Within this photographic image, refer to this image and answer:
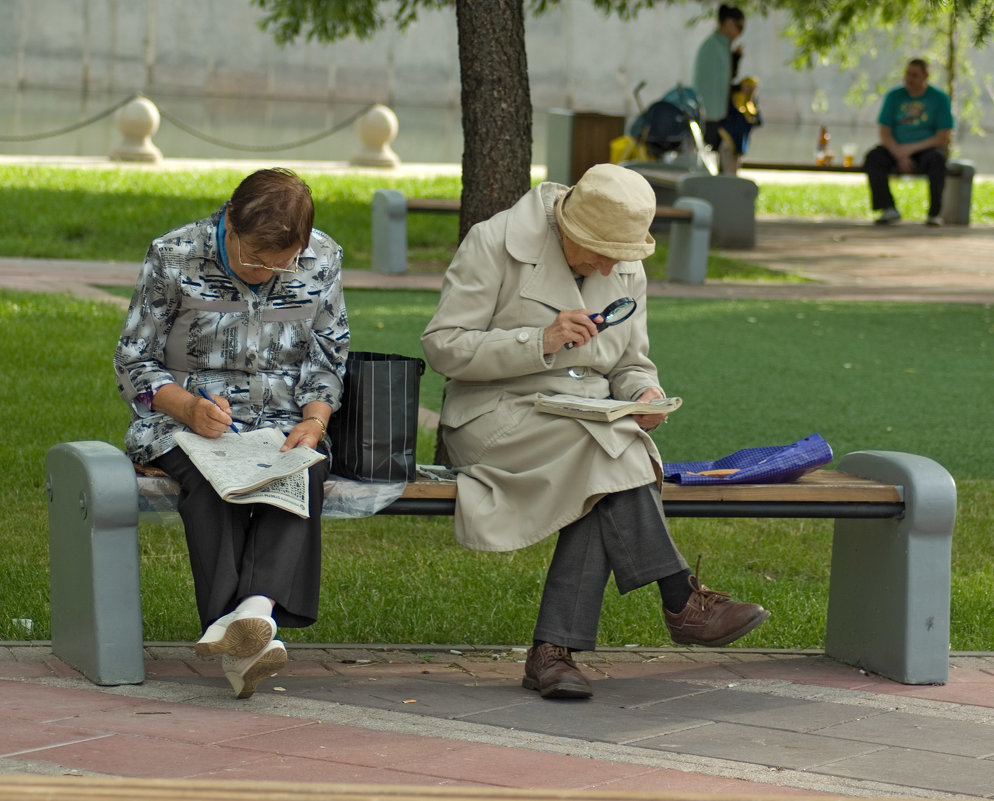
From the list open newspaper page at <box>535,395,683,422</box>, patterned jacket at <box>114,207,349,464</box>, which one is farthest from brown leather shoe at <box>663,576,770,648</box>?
patterned jacket at <box>114,207,349,464</box>

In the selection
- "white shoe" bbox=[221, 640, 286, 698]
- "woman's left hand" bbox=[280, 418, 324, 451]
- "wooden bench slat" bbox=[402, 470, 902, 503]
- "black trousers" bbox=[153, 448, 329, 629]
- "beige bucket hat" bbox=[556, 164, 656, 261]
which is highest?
"beige bucket hat" bbox=[556, 164, 656, 261]

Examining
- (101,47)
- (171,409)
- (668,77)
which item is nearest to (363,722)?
(171,409)

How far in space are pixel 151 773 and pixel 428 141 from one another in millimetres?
29379

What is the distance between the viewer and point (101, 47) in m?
38.5

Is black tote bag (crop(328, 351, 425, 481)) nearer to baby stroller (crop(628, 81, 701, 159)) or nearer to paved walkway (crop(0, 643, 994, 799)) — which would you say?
paved walkway (crop(0, 643, 994, 799))

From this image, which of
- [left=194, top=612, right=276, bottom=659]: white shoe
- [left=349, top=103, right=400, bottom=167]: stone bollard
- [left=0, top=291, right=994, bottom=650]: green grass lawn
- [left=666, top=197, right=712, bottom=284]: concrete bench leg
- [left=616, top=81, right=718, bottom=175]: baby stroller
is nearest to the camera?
[left=194, top=612, right=276, bottom=659]: white shoe

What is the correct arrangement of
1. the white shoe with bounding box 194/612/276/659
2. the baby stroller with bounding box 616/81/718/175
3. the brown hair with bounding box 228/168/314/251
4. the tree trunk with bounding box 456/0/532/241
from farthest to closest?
the baby stroller with bounding box 616/81/718/175, the tree trunk with bounding box 456/0/532/241, the brown hair with bounding box 228/168/314/251, the white shoe with bounding box 194/612/276/659

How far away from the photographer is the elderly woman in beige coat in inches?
166

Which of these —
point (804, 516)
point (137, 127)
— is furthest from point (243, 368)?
point (137, 127)

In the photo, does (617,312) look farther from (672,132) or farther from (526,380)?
(672,132)

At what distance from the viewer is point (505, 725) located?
12.7 feet

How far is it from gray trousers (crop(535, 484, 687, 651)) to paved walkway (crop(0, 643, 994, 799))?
0.62 ft

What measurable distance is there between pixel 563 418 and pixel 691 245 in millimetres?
9552

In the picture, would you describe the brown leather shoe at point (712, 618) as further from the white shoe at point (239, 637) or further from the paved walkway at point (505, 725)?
the white shoe at point (239, 637)
